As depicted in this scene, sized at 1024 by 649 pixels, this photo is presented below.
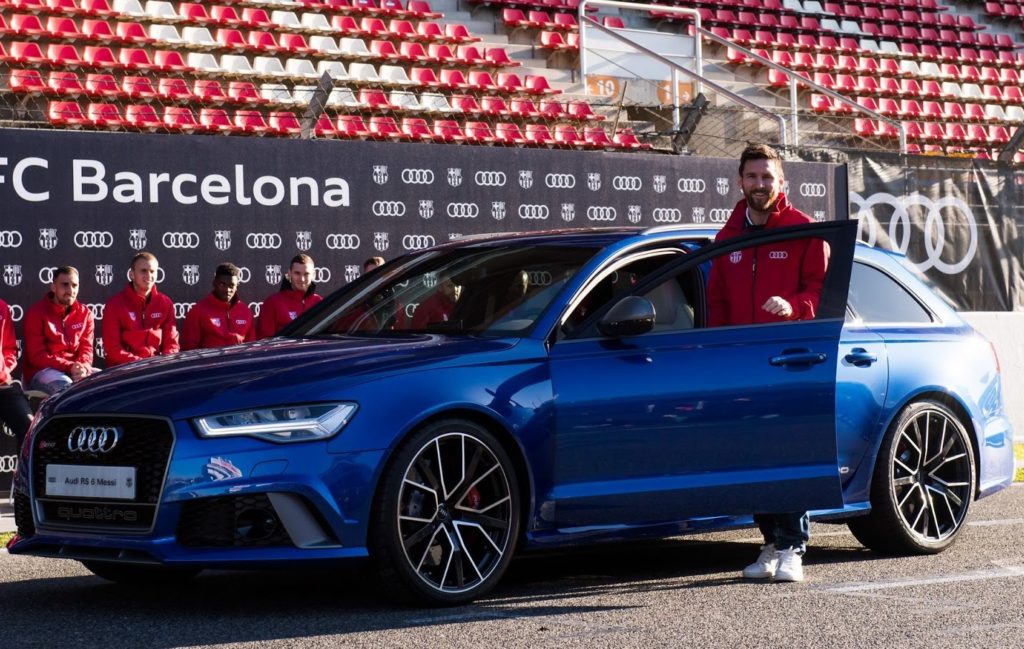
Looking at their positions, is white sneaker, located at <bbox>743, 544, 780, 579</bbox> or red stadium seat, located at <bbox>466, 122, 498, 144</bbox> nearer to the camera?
white sneaker, located at <bbox>743, 544, 780, 579</bbox>

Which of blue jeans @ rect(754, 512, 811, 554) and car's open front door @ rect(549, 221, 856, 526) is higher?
car's open front door @ rect(549, 221, 856, 526)

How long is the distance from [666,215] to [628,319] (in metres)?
8.04

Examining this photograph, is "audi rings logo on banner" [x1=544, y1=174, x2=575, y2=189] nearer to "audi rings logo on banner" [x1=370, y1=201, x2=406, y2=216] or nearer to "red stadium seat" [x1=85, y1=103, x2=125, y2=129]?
"audi rings logo on banner" [x1=370, y1=201, x2=406, y2=216]

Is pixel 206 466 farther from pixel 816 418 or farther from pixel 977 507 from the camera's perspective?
pixel 977 507

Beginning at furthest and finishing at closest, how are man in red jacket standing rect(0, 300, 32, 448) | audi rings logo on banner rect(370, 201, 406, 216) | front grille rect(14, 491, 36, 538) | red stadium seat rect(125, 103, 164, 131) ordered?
red stadium seat rect(125, 103, 164, 131), audi rings logo on banner rect(370, 201, 406, 216), man in red jacket standing rect(0, 300, 32, 448), front grille rect(14, 491, 36, 538)

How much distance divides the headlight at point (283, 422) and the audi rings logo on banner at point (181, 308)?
6.36 m

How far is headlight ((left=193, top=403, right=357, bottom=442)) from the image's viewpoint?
5.52 meters

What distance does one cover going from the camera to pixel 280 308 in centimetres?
1180

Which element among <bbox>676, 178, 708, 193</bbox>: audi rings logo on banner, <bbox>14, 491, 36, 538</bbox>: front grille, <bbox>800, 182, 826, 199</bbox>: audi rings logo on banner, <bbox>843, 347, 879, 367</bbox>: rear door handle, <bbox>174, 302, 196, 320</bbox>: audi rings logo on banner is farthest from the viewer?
<bbox>800, 182, 826, 199</bbox>: audi rings logo on banner

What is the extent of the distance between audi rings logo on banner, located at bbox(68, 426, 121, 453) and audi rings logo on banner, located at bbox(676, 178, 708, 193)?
900 cm

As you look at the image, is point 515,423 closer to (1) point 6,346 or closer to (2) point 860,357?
(2) point 860,357

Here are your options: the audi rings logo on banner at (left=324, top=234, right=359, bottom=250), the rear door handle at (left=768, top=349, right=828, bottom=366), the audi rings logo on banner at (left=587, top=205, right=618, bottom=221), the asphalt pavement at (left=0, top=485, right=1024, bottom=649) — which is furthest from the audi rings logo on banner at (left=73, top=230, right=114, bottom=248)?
the rear door handle at (left=768, top=349, right=828, bottom=366)

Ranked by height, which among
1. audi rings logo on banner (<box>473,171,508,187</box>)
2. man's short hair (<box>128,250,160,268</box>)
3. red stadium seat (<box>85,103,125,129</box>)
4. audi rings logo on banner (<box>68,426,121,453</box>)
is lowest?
audi rings logo on banner (<box>68,426,121,453</box>)

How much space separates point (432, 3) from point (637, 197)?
33.0ft
